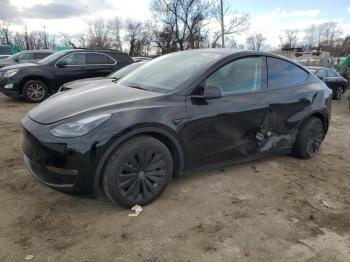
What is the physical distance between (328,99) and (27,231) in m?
4.48

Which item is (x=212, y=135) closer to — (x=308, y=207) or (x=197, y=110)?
(x=197, y=110)

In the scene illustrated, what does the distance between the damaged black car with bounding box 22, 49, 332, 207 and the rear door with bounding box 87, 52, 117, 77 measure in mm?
6716

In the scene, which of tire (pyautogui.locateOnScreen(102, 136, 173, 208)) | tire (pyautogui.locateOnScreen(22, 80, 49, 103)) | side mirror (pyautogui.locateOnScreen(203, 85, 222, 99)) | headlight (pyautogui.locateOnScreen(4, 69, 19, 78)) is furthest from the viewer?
tire (pyautogui.locateOnScreen(22, 80, 49, 103))

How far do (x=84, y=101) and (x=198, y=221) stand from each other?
1652 millimetres

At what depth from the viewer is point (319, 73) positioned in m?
15.3

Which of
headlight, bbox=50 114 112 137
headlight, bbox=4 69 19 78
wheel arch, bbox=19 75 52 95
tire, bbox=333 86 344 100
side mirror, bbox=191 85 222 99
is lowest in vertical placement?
tire, bbox=333 86 344 100

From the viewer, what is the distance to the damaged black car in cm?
327

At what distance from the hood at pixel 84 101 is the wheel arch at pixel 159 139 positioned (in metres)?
0.35

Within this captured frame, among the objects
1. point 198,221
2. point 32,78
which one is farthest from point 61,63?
point 198,221

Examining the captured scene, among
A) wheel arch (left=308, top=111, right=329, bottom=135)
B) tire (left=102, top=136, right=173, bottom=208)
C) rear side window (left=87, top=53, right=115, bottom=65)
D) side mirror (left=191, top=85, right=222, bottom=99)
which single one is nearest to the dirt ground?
tire (left=102, top=136, right=173, bottom=208)

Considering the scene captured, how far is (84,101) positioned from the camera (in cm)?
367

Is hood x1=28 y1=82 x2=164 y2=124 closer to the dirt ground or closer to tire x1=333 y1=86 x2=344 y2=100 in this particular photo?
the dirt ground

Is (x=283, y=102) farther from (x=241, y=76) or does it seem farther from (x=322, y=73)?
(x=322, y=73)

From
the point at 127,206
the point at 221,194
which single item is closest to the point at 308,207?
the point at 221,194
